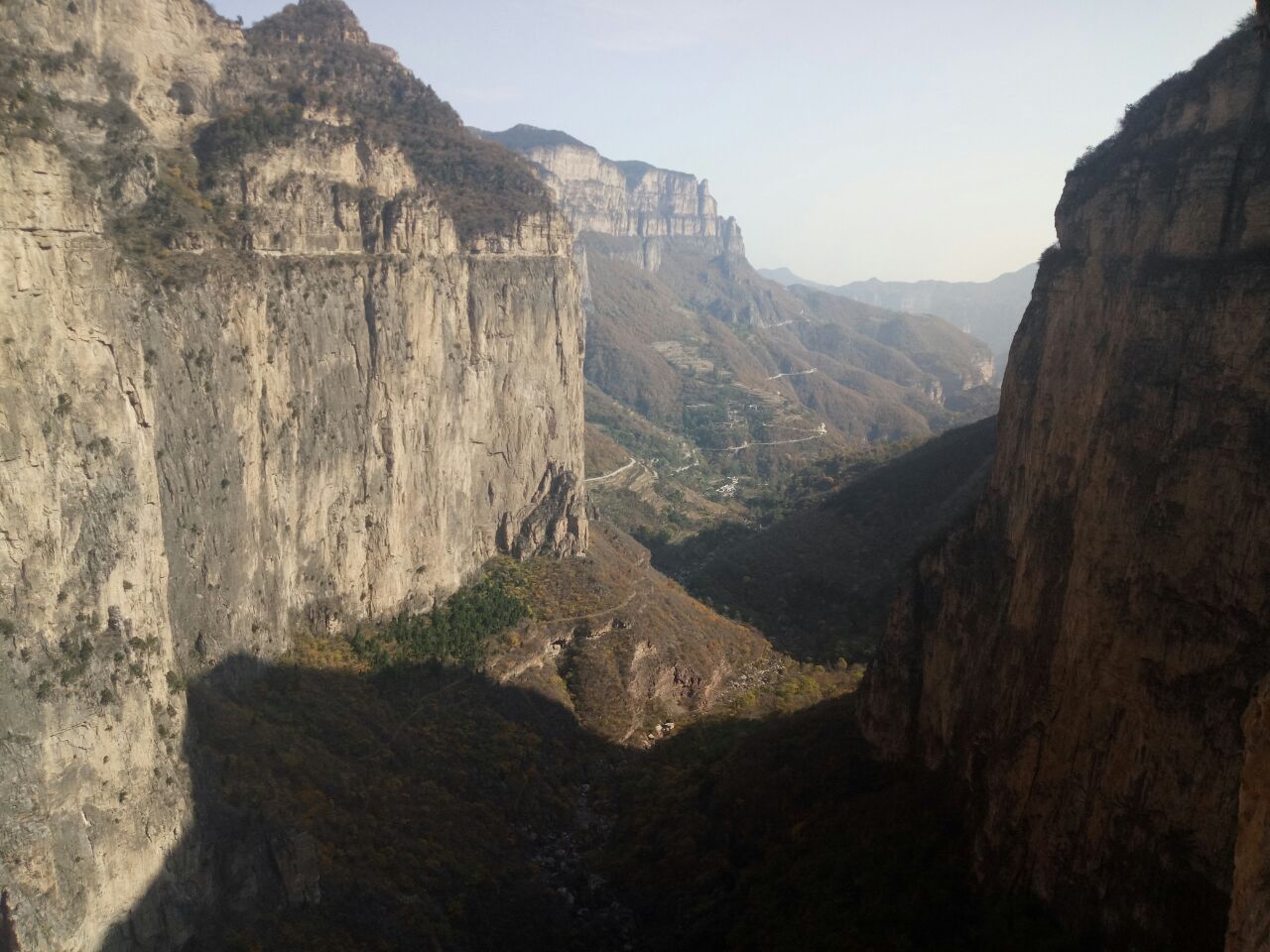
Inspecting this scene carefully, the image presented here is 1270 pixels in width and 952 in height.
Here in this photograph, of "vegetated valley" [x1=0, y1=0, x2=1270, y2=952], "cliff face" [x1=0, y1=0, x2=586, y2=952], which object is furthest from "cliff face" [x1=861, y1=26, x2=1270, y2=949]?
"cliff face" [x1=0, y1=0, x2=586, y2=952]

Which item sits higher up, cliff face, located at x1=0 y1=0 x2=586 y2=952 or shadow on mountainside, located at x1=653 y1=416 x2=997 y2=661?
cliff face, located at x1=0 y1=0 x2=586 y2=952

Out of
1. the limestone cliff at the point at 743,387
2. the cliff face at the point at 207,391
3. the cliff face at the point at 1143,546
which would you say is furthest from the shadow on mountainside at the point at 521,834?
the limestone cliff at the point at 743,387

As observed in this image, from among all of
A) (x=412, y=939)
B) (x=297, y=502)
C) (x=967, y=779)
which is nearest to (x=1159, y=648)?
(x=967, y=779)

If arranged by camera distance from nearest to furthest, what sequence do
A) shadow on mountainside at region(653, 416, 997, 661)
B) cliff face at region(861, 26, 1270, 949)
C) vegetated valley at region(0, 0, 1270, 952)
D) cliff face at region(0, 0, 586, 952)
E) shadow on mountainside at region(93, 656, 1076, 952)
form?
cliff face at region(861, 26, 1270, 949), vegetated valley at region(0, 0, 1270, 952), cliff face at region(0, 0, 586, 952), shadow on mountainside at region(93, 656, 1076, 952), shadow on mountainside at region(653, 416, 997, 661)

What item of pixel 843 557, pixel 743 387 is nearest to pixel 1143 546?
pixel 843 557

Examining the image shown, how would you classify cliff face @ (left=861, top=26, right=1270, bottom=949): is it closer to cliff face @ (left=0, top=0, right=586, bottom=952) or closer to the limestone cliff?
cliff face @ (left=0, top=0, right=586, bottom=952)

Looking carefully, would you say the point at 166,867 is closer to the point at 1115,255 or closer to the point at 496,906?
the point at 496,906

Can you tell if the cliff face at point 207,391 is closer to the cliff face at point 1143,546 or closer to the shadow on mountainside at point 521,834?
the shadow on mountainside at point 521,834
